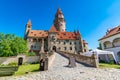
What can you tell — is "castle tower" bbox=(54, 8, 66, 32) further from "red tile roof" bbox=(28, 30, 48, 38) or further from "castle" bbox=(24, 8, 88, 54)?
"red tile roof" bbox=(28, 30, 48, 38)

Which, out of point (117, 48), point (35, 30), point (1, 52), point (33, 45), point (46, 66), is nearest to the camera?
point (46, 66)

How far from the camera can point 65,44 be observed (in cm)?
5422

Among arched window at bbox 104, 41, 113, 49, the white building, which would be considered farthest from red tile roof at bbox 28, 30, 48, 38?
the white building

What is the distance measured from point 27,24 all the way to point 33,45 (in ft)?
51.7

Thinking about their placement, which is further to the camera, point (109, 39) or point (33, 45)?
point (33, 45)

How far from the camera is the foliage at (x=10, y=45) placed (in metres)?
41.1

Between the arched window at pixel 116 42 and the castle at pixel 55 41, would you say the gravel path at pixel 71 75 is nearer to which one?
the arched window at pixel 116 42

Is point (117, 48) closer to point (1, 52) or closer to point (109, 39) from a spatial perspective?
point (109, 39)

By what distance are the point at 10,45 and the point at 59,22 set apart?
31.9 m

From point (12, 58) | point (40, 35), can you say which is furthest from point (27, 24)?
point (12, 58)

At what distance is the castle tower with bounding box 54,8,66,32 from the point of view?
64.9 m

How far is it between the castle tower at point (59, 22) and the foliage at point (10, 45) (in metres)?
25.7

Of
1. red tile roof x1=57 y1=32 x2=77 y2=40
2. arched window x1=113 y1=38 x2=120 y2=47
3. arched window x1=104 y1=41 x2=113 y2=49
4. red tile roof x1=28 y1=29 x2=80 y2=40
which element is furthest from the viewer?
red tile roof x1=28 y1=29 x2=80 y2=40

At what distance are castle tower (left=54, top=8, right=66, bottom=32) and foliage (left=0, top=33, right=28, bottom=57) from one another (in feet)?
84.4
